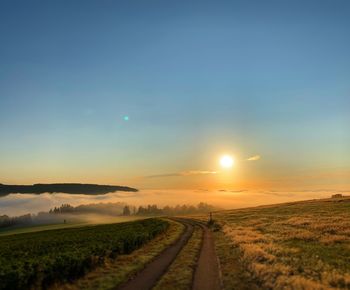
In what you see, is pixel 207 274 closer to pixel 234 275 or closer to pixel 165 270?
pixel 234 275

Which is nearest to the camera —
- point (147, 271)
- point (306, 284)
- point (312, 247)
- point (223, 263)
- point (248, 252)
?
point (306, 284)

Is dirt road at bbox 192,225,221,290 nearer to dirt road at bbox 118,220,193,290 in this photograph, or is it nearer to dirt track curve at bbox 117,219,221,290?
dirt track curve at bbox 117,219,221,290

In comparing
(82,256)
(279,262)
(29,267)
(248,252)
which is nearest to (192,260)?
(248,252)

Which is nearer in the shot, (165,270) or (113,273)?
(113,273)

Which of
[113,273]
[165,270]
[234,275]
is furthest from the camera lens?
[165,270]

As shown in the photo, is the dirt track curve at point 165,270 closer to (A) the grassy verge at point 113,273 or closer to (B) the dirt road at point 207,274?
(B) the dirt road at point 207,274

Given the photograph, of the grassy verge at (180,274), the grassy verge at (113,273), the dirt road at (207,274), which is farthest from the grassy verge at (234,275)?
the grassy verge at (113,273)

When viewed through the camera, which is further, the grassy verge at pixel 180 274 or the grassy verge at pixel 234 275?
the grassy verge at pixel 180 274

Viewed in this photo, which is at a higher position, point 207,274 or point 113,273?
point 207,274

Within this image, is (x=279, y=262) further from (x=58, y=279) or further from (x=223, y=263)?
(x=58, y=279)

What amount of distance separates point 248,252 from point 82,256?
14308mm

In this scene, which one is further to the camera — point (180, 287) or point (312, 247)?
point (312, 247)

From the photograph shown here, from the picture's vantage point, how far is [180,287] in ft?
64.5

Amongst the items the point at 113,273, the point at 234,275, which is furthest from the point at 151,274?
the point at 234,275
